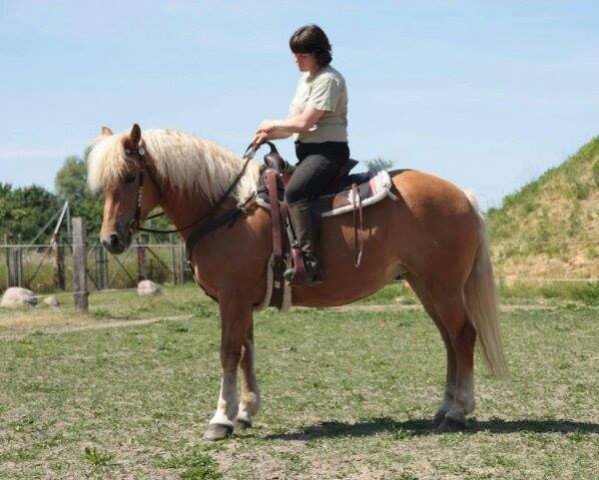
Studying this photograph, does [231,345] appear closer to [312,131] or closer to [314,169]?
[314,169]

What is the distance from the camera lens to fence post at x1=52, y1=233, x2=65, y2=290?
34344mm

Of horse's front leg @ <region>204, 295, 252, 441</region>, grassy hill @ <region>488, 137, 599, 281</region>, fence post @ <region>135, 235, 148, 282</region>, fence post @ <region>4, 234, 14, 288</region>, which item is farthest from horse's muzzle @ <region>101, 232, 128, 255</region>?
fence post @ <region>135, 235, 148, 282</region>

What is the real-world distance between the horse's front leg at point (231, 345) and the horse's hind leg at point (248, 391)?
0.19 metres

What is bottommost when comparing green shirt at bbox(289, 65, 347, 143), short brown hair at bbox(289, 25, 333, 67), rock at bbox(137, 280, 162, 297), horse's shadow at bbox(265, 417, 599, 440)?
horse's shadow at bbox(265, 417, 599, 440)

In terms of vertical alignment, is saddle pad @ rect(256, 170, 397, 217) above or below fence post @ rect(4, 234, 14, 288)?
above

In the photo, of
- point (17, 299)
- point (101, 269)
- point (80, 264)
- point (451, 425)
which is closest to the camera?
point (451, 425)

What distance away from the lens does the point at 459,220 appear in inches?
312

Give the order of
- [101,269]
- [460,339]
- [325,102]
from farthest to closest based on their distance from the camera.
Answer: [101,269] < [460,339] < [325,102]

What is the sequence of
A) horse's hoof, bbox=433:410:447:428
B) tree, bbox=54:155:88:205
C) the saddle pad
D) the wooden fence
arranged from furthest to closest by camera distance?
1. tree, bbox=54:155:88:205
2. the wooden fence
3. horse's hoof, bbox=433:410:447:428
4. the saddle pad

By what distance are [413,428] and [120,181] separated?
2.63 meters

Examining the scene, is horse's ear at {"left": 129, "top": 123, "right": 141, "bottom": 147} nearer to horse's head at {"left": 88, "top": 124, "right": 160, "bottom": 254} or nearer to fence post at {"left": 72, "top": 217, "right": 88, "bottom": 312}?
horse's head at {"left": 88, "top": 124, "right": 160, "bottom": 254}

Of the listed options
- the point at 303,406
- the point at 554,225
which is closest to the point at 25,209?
the point at 554,225

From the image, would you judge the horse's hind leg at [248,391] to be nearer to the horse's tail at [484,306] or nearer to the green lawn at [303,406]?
the green lawn at [303,406]

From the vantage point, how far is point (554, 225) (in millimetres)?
25609
